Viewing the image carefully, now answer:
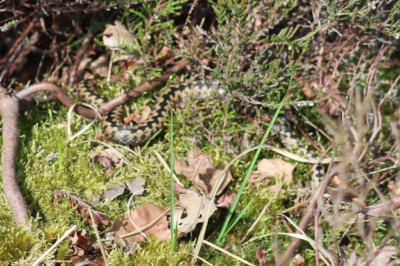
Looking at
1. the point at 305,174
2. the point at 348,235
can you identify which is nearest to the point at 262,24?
the point at 305,174

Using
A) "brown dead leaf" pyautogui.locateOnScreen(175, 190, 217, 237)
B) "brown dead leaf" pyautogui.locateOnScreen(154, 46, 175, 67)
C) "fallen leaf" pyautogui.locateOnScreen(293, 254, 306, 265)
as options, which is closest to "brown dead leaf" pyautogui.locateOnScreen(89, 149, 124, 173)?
"brown dead leaf" pyautogui.locateOnScreen(175, 190, 217, 237)

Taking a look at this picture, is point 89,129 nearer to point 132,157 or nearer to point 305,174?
point 132,157

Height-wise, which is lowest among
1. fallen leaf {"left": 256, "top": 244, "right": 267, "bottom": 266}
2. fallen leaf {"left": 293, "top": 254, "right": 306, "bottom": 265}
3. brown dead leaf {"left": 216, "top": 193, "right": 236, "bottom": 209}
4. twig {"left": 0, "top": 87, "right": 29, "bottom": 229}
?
fallen leaf {"left": 293, "top": 254, "right": 306, "bottom": 265}

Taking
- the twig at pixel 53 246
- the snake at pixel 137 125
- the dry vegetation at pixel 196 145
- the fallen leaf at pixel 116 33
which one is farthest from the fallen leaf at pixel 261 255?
the fallen leaf at pixel 116 33

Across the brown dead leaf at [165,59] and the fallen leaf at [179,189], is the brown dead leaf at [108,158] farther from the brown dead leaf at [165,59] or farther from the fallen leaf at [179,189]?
the brown dead leaf at [165,59]

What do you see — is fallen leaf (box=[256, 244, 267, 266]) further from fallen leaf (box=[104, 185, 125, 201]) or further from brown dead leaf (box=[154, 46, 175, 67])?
brown dead leaf (box=[154, 46, 175, 67])

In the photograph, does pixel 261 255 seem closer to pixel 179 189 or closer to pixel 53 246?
pixel 179 189
